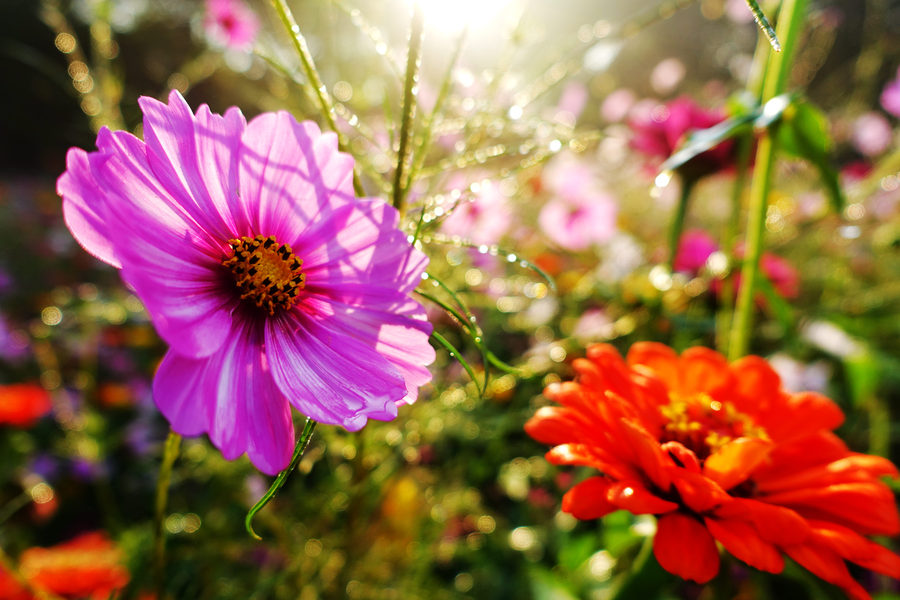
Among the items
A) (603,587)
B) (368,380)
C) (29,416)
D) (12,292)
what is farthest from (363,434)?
(12,292)

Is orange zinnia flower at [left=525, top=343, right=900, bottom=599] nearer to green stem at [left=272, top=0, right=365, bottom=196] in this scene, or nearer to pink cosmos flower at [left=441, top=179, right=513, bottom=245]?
green stem at [left=272, top=0, right=365, bottom=196]

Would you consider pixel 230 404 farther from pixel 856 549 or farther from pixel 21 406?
pixel 21 406

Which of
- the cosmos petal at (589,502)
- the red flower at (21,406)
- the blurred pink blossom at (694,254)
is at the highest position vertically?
the cosmos petal at (589,502)

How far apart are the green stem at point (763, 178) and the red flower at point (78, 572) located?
551mm

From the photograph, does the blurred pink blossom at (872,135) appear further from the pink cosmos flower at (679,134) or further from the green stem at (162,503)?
the green stem at (162,503)

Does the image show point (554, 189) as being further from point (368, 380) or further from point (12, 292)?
point (12, 292)

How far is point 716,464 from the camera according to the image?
0.26 meters

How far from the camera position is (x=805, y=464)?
12.2 inches

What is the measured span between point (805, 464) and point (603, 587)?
0.95 feet

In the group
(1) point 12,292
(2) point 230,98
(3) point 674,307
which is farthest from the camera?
(2) point 230,98

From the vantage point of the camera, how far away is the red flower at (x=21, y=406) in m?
0.83

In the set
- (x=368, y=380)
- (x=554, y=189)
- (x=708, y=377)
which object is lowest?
(x=554, y=189)

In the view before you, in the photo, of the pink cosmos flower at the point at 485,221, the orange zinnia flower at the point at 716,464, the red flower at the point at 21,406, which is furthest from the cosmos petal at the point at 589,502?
the red flower at the point at 21,406

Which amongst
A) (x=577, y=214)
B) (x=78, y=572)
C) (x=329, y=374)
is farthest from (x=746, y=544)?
(x=577, y=214)
